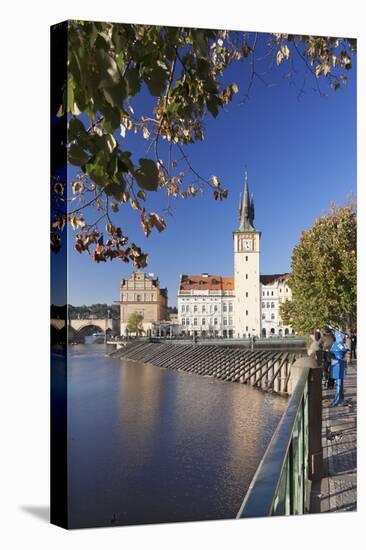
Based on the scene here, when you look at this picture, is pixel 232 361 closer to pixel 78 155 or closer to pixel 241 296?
pixel 241 296

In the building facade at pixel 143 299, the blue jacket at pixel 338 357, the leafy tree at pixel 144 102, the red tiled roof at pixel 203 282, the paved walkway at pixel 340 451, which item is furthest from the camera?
the blue jacket at pixel 338 357

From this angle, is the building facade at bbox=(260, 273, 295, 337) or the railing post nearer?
the railing post

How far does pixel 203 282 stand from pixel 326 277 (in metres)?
1.43

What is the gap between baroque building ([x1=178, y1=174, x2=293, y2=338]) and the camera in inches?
216

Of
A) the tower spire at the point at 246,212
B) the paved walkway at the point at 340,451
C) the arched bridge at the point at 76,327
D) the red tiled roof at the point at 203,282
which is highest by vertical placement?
the tower spire at the point at 246,212

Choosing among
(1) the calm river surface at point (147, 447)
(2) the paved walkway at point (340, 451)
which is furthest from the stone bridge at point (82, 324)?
(2) the paved walkway at point (340, 451)

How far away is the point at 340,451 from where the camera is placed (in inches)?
231

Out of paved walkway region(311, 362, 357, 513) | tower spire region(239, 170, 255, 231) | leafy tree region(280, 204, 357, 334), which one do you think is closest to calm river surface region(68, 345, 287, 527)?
paved walkway region(311, 362, 357, 513)

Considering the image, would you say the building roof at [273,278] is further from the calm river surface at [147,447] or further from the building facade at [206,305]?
the calm river surface at [147,447]

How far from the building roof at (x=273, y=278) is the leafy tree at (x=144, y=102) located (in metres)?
0.72

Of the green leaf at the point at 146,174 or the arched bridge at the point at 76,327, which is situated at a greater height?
the green leaf at the point at 146,174

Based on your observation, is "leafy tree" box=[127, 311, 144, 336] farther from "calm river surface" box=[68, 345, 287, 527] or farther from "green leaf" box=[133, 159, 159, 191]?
"green leaf" box=[133, 159, 159, 191]

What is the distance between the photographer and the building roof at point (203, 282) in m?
5.39

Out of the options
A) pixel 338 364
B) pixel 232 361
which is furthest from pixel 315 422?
pixel 232 361
